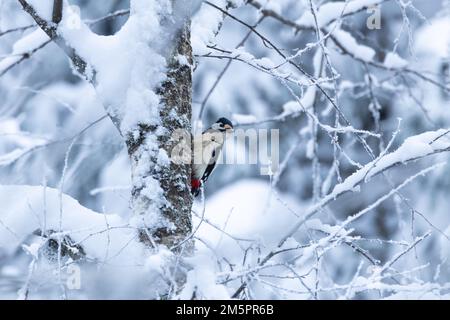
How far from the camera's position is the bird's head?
15.5 ft

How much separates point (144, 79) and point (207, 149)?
1.84 meters

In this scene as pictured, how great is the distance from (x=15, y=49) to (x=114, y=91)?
40.0 inches

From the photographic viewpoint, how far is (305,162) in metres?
9.54

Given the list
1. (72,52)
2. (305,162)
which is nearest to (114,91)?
(72,52)

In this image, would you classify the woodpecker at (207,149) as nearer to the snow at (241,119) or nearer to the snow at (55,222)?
the snow at (241,119)

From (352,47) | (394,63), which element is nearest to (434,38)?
(394,63)

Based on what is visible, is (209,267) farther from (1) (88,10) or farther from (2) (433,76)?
(1) (88,10)

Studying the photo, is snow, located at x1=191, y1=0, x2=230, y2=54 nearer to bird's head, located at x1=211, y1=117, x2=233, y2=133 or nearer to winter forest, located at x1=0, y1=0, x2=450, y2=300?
winter forest, located at x1=0, y1=0, x2=450, y2=300

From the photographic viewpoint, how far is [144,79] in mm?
2883

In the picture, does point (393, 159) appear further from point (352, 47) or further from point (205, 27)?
point (352, 47)

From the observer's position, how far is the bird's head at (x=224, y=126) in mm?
4734

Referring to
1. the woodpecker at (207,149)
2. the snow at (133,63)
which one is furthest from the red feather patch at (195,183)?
the snow at (133,63)
